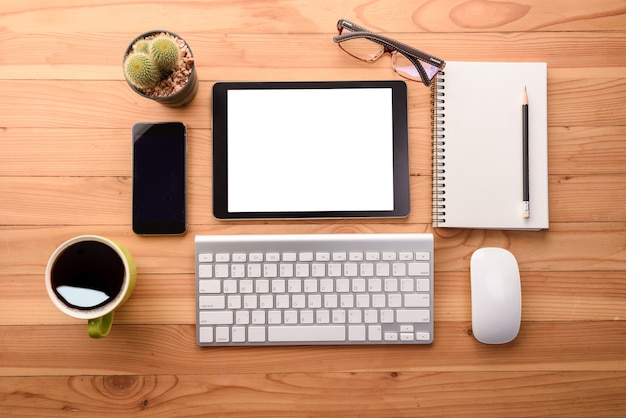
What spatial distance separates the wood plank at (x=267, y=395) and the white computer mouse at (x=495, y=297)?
0.09 meters

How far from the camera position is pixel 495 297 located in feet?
2.26

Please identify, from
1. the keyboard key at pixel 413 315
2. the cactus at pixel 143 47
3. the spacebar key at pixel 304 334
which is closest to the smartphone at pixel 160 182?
the cactus at pixel 143 47

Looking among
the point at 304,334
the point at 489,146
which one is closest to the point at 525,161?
the point at 489,146

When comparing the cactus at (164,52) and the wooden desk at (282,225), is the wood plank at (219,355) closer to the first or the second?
the wooden desk at (282,225)

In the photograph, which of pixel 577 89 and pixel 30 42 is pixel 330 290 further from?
pixel 30 42

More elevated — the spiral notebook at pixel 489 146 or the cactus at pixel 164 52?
the cactus at pixel 164 52

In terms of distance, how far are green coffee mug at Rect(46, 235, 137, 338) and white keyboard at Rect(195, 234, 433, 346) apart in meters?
0.12

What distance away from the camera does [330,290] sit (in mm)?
706

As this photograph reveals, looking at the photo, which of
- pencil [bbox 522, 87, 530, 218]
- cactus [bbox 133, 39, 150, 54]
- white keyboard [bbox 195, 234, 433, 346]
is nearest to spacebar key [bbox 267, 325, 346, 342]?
white keyboard [bbox 195, 234, 433, 346]

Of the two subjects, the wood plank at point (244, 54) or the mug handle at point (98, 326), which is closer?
the mug handle at point (98, 326)

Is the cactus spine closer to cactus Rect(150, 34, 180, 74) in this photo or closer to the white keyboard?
cactus Rect(150, 34, 180, 74)

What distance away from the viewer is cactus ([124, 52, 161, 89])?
2.00 feet

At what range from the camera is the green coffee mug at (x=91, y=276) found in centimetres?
64

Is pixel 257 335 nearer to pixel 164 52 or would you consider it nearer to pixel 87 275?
pixel 87 275
